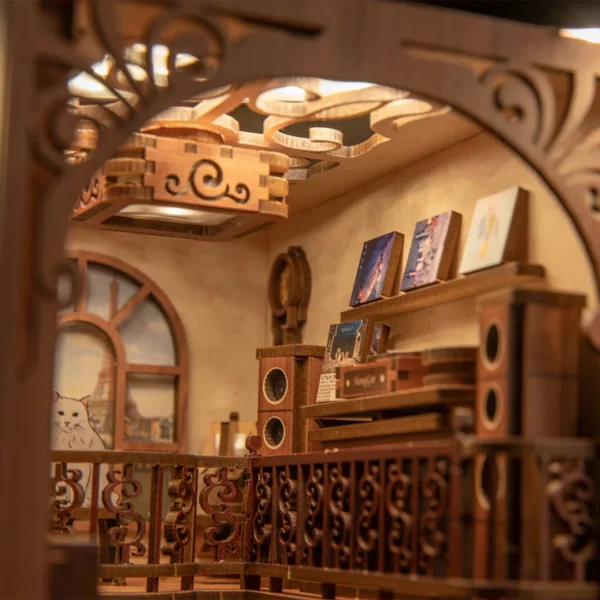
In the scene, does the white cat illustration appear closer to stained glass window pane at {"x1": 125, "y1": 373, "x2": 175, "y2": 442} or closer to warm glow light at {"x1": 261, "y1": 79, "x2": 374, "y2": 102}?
stained glass window pane at {"x1": 125, "y1": 373, "x2": 175, "y2": 442}

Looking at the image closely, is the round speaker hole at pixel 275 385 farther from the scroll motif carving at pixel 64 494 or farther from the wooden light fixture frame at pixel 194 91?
the wooden light fixture frame at pixel 194 91

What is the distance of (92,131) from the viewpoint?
242 inches

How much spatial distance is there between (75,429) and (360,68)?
4.74 m

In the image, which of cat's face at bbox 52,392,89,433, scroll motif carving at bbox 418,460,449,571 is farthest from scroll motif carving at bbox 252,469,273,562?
cat's face at bbox 52,392,89,433

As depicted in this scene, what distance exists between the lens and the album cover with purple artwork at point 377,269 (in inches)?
271

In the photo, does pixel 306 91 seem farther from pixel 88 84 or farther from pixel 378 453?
pixel 378 453

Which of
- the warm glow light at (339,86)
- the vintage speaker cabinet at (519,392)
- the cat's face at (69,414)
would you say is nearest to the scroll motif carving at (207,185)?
the warm glow light at (339,86)

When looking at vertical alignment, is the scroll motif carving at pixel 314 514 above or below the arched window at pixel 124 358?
below

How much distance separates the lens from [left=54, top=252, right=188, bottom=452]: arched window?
8.24m

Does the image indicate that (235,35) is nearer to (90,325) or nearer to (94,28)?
(94,28)

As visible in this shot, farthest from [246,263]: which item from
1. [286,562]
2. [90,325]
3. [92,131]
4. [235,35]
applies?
[235,35]

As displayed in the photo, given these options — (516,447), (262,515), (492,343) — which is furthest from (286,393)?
(516,447)

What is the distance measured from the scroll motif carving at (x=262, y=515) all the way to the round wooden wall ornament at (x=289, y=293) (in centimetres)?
216

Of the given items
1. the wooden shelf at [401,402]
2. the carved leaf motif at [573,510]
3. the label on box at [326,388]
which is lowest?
the carved leaf motif at [573,510]
